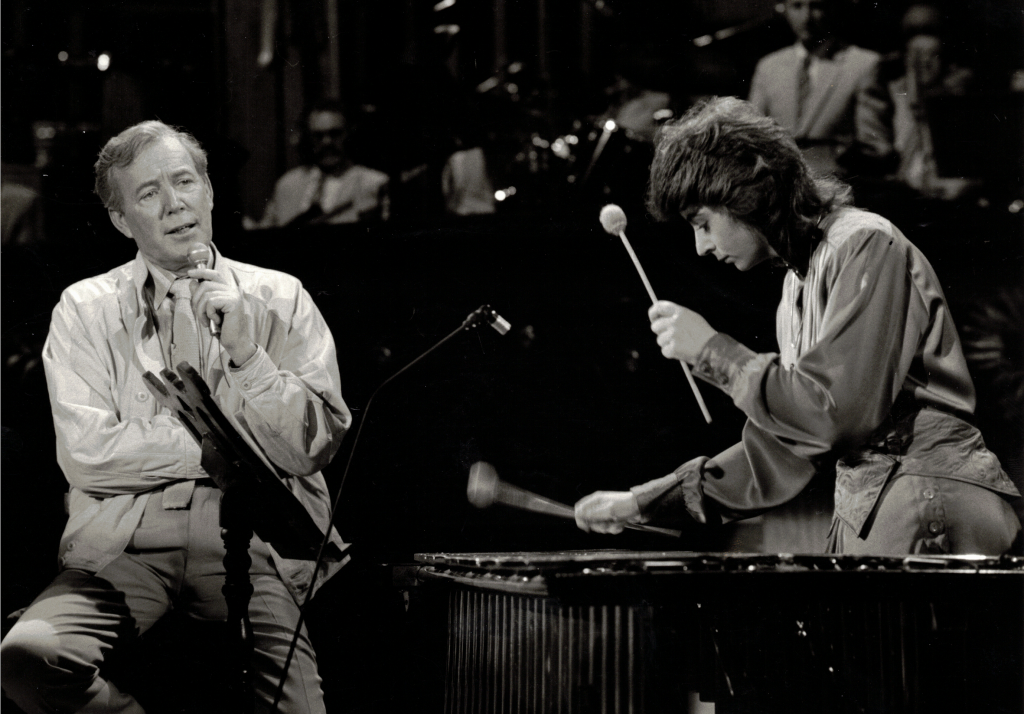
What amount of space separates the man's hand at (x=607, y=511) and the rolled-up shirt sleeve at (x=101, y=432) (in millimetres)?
1060

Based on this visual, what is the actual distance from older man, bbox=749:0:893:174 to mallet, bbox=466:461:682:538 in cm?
122

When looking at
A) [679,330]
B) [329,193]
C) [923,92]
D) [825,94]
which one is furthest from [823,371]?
[329,193]

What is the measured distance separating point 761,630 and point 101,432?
1.80 metres

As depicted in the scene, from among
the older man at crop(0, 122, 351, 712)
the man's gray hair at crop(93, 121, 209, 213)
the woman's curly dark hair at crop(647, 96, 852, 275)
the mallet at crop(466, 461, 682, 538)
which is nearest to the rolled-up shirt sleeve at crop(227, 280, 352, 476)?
the older man at crop(0, 122, 351, 712)

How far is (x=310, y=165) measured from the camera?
3.03m

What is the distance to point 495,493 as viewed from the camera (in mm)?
2914

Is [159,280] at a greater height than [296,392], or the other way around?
[159,280]

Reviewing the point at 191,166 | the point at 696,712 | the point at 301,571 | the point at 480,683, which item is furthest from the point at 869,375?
the point at 191,166

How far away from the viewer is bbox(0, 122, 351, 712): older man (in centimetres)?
264

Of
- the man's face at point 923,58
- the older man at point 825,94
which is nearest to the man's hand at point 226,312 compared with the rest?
the older man at point 825,94

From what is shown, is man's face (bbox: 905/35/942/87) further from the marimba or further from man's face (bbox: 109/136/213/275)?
man's face (bbox: 109/136/213/275)

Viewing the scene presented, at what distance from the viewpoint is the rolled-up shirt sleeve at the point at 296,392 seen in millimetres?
2756

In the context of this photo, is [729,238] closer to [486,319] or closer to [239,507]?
[486,319]

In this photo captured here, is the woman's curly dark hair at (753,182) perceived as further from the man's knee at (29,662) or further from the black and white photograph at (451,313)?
the man's knee at (29,662)
